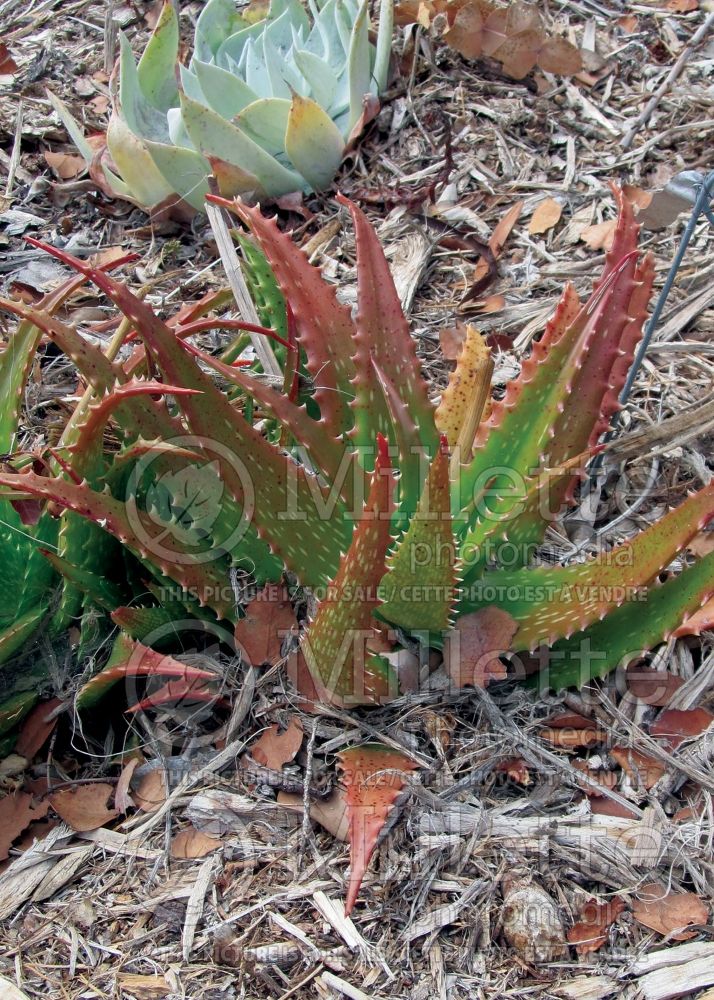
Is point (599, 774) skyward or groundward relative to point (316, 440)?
groundward

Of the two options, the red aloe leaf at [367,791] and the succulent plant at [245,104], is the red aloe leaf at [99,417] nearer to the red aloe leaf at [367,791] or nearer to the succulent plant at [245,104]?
the red aloe leaf at [367,791]

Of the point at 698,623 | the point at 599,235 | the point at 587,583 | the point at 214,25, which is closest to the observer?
the point at 698,623

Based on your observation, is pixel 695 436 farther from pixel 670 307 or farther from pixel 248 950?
pixel 248 950

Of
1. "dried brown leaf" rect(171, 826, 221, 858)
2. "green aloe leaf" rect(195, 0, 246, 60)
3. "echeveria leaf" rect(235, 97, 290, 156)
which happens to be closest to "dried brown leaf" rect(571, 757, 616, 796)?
"dried brown leaf" rect(171, 826, 221, 858)

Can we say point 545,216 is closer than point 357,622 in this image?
No

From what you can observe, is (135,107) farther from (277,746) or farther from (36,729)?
(277,746)

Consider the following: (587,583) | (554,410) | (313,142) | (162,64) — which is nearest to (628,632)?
(587,583)

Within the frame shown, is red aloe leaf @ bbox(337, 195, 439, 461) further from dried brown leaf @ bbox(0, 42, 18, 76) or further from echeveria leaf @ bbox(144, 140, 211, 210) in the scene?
dried brown leaf @ bbox(0, 42, 18, 76)
